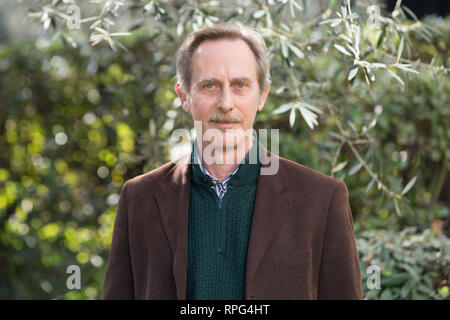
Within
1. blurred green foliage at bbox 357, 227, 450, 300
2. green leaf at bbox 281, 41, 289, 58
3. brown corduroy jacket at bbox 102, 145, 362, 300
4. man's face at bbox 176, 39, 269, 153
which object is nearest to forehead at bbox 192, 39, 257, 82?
man's face at bbox 176, 39, 269, 153

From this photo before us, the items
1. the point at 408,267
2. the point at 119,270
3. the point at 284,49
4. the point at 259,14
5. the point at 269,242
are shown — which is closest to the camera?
the point at 269,242

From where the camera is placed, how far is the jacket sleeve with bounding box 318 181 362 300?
1.62 meters

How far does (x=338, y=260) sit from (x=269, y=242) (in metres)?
0.22

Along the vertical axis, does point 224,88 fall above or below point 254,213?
above

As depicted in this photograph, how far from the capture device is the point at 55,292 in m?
3.87

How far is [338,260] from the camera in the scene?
63.6 inches

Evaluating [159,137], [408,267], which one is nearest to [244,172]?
[408,267]

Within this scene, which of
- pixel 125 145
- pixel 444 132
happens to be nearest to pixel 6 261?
pixel 125 145

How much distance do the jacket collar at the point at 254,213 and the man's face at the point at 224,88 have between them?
0.54 ft

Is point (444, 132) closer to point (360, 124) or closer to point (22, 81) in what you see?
point (360, 124)

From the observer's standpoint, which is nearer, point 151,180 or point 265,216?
point 265,216

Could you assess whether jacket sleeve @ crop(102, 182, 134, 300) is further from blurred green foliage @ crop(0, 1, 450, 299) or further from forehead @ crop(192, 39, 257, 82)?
blurred green foliage @ crop(0, 1, 450, 299)

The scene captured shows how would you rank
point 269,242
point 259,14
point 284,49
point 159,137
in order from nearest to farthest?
point 269,242, point 284,49, point 259,14, point 159,137

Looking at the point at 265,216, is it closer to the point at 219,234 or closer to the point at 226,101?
the point at 219,234
